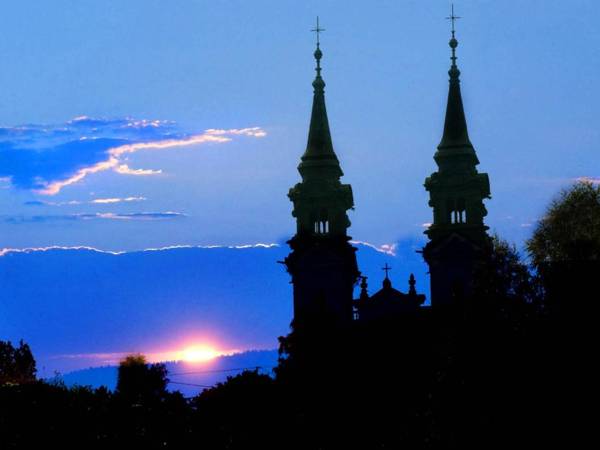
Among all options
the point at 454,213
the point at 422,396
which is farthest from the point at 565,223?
the point at 422,396

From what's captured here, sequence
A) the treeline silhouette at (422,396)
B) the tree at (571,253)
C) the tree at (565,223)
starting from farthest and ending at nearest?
1. the tree at (565,223)
2. the tree at (571,253)
3. the treeline silhouette at (422,396)

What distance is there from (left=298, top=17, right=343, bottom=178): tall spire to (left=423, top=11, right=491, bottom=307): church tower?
732cm

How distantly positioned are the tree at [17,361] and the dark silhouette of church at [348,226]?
1979 cm

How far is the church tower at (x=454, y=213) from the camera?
338 ft

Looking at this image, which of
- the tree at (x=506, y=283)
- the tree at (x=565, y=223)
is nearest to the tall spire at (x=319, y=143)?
the tree at (x=565, y=223)

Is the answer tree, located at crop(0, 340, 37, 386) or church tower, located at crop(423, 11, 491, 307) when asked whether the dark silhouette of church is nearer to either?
church tower, located at crop(423, 11, 491, 307)

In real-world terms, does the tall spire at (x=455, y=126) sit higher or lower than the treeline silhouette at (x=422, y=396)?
higher

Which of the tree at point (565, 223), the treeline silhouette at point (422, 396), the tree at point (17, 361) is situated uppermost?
the tree at point (565, 223)

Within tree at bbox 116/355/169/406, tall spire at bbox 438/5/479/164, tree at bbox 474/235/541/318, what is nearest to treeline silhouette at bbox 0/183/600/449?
tree at bbox 474/235/541/318

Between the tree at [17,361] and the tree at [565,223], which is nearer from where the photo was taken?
the tree at [565,223]

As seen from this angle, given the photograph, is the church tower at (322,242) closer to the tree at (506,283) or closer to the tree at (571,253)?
the tree at (571,253)

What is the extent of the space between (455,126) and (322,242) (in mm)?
12701

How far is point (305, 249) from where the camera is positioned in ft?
345

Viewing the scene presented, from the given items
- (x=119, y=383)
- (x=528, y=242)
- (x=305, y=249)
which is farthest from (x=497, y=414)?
(x=119, y=383)
